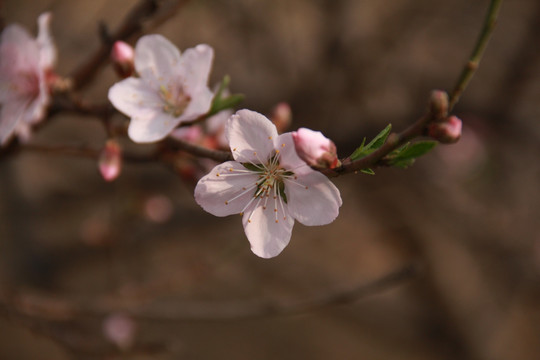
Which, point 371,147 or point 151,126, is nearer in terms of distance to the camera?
point 371,147

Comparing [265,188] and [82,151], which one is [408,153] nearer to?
[265,188]

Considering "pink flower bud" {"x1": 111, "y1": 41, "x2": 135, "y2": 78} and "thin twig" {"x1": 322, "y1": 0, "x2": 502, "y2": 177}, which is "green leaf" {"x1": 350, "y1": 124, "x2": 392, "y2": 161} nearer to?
"thin twig" {"x1": 322, "y1": 0, "x2": 502, "y2": 177}

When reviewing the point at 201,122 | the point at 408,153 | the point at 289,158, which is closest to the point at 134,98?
the point at 201,122

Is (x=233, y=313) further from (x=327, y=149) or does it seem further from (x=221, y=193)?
(x=327, y=149)

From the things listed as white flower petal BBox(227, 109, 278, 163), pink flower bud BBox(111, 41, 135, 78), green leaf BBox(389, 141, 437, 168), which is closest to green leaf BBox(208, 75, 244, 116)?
white flower petal BBox(227, 109, 278, 163)

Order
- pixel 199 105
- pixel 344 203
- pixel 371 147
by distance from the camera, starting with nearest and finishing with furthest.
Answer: pixel 371 147 < pixel 199 105 < pixel 344 203

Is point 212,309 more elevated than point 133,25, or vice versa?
point 133,25


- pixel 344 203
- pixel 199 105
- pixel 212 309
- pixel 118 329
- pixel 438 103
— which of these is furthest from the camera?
pixel 344 203
